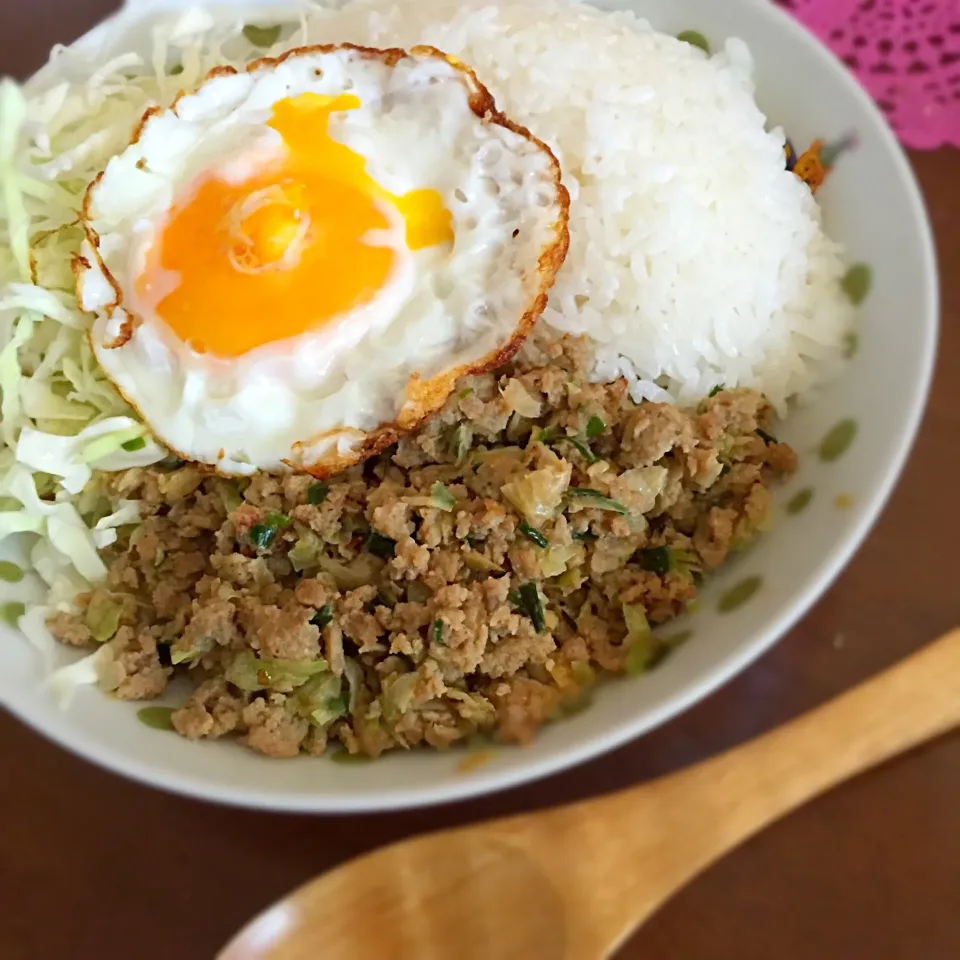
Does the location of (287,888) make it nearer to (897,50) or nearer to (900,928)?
(900,928)

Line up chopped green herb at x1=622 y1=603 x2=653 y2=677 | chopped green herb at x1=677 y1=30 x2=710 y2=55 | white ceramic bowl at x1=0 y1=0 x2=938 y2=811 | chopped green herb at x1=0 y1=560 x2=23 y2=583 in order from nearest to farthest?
white ceramic bowl at x1=0 y1=0 x2=938 y2=811 → chopped green herb at x1=622 y1=603 x2=653 y2=677 → chopped green herb at x1=0 y1=560 x2=23 y2=583 → chopped green herb at x1=677 y1=30 x2=710 y2=55

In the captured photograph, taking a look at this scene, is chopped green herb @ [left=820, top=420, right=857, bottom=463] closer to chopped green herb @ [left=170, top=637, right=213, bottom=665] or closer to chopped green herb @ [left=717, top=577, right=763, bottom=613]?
chopped green herb @ [left=717, top=577, right=763, bottom=613]

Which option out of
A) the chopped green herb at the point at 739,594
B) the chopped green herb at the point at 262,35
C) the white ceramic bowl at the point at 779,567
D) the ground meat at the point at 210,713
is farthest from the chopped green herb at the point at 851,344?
the chopped green herb at the point at 262,35

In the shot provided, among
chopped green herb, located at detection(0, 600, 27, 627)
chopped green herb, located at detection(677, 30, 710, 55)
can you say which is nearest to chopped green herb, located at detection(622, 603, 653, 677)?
chopped green herb, located at detection(0, 600, 27, 627)

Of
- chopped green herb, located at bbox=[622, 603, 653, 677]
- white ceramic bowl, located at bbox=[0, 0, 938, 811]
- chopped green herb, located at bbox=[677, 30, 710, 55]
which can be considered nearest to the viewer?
white ceramic bowl, located at bbox=[0, 0, 938, 811]

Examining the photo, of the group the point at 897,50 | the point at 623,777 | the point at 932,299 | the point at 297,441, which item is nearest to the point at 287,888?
the point at 623,777

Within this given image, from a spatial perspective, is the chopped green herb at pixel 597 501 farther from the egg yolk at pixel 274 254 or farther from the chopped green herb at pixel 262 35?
the chopped green herb at pixel 262 35

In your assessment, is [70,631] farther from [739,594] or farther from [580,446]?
[739,594]
